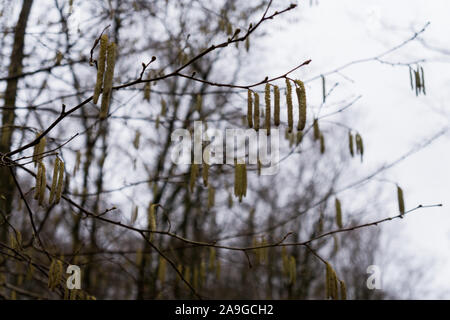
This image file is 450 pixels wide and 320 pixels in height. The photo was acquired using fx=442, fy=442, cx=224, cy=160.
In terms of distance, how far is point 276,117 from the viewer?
2.00 meters

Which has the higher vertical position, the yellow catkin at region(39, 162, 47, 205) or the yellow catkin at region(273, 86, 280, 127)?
the yellow catkin at region(273, 86, 280, 127)

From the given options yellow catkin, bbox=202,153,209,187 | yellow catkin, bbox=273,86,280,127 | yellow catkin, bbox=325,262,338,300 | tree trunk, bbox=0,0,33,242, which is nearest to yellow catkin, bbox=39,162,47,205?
yellow catkin, bbox=202,153,209,187

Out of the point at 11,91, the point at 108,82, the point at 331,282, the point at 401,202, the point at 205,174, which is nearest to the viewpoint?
the point at 108,82

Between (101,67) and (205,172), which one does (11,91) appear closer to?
(205,172)

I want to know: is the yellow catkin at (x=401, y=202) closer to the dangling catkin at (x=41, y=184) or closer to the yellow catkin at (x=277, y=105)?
the yellow catkin at (x=277, y=105)

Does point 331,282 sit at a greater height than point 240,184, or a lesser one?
lesser

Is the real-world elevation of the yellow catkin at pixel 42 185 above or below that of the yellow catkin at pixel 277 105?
below

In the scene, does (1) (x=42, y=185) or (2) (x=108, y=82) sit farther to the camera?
(1) (x=42, y=185)

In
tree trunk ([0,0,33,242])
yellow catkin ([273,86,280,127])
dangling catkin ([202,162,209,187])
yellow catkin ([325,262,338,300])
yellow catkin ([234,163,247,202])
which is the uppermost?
tree trunk ([0,0,33,242])

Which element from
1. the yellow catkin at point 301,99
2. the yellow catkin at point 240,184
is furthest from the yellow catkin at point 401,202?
the yellow catkin at point 301,99

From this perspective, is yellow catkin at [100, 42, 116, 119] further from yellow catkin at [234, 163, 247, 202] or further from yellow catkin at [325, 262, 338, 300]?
yellow catkin at [325, 262, 338, 300]

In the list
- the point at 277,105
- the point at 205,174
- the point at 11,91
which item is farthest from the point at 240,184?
the point at 11,91
